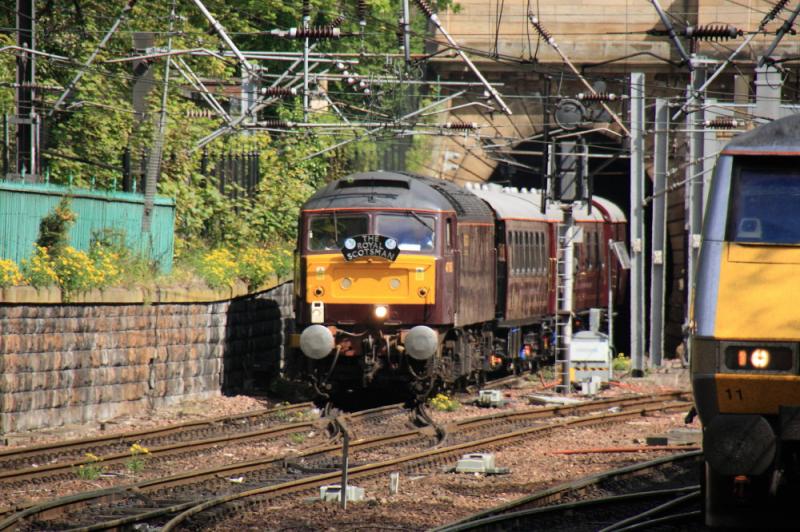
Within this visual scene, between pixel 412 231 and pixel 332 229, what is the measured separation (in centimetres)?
116

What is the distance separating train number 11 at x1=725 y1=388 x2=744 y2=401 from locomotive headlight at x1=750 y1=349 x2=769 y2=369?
7.1 inches

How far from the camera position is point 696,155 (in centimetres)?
2847

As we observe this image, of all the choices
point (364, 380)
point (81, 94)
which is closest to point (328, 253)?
point (364, 380)

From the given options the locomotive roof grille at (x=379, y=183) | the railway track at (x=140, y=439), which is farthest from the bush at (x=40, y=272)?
the locomotive roof grille at (x=379, y=183)

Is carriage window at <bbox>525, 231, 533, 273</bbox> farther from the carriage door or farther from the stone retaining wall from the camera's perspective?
the stone retaining wall

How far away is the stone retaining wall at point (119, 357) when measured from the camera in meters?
16.4

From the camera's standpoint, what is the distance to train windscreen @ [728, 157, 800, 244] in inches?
344

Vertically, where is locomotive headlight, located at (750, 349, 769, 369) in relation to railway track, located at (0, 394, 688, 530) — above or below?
above

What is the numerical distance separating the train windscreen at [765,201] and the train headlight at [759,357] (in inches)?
30.4

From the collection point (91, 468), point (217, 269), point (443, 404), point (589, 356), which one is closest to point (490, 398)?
point (443, 404)

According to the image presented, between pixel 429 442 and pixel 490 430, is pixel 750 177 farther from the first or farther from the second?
pixel 490 430


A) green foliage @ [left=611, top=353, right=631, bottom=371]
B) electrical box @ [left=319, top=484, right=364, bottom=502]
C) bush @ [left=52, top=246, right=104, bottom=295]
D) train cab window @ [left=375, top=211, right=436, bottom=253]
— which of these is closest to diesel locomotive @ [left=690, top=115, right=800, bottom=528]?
electrical box @ [left=319, top=484, right=364, bottom=502]

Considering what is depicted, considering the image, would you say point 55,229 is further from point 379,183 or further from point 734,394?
point 734,394

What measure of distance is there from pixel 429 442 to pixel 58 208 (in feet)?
20.4
